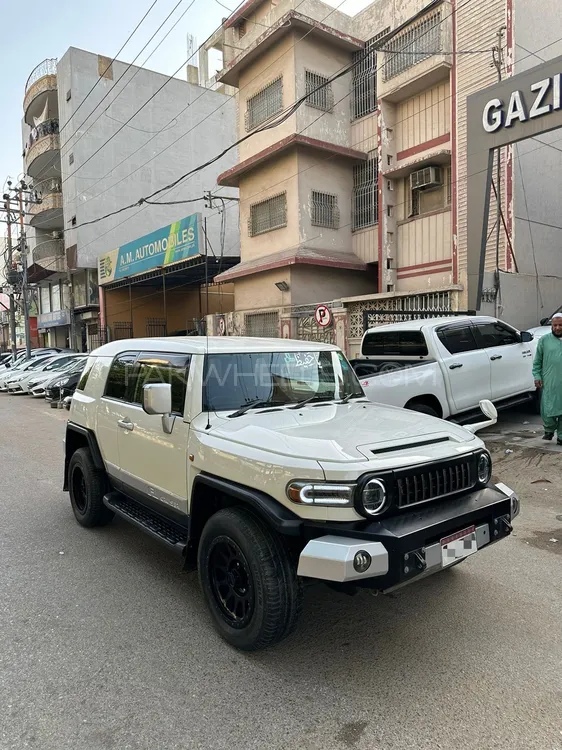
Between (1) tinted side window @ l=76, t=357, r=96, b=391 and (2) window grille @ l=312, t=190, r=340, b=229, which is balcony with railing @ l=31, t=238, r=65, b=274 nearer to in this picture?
(2) window grille @ l=312, t=190, r=340, b=229

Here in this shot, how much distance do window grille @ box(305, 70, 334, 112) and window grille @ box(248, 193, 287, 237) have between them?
2.93 metres

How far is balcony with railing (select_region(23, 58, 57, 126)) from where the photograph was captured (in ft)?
117

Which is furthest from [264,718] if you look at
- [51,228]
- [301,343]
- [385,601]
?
[51,228]

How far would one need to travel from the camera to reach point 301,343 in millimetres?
A: 4312

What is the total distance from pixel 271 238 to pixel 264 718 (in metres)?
16.5

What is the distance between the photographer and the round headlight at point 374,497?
2.68 m

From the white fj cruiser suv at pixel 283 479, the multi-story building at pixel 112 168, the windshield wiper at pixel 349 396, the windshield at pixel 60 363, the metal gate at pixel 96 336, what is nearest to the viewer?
the white fj cruiser suv at pixel 283 479

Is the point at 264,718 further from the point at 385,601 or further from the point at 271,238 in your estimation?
the point at 271,238

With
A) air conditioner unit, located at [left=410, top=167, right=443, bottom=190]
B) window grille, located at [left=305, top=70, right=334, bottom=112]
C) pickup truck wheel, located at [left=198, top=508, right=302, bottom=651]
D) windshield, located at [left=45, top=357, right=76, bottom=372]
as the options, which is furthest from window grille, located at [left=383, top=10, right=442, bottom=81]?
windshield, located at [left=45, top=357, right=76, bottom=372]

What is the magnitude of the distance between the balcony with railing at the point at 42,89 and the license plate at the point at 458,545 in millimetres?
41584

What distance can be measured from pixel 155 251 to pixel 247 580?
74.4 feet

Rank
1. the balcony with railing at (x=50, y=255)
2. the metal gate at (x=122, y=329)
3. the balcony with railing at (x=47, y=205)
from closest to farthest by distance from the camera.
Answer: the metal gate at (x=122, y=329) → the balcony with railing at (x=47, y=205) → the balcony with railing at (x=50, y=255)

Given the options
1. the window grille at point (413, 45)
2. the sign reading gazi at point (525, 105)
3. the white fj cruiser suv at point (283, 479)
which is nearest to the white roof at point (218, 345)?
the white fj cruiser suv at point (283, 479)

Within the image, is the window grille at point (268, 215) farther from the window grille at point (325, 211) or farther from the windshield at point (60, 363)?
the windshield at point (60, 363)
